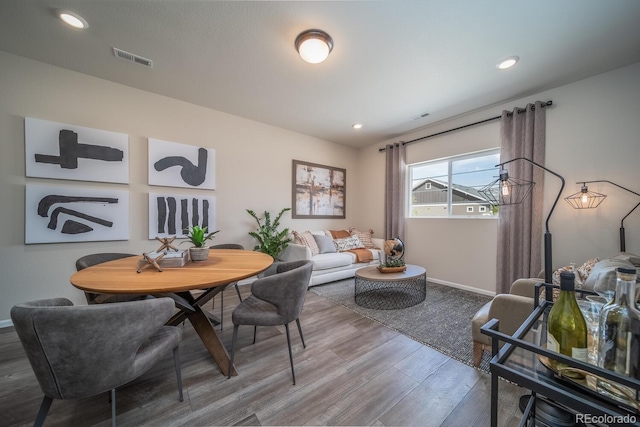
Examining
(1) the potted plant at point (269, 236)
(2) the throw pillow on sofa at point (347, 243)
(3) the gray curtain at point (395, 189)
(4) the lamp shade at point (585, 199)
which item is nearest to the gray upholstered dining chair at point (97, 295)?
(1) the potted plant at point (269, 236)

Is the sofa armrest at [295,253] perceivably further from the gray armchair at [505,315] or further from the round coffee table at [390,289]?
the gray armchair at [505,315]

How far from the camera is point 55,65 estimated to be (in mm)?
2322

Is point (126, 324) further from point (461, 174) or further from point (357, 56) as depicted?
point (461, 174)

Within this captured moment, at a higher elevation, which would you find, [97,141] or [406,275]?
[97,141]

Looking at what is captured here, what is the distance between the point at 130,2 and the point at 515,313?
337 cm

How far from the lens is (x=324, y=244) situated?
391cm

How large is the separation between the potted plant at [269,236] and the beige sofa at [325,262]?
6.9 inches

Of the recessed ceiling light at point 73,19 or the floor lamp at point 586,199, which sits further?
the floor lamp at point 586,199

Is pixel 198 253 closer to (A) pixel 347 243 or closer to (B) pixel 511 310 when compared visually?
(B) pixel 511 310

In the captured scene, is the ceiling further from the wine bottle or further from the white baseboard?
the white baseboard

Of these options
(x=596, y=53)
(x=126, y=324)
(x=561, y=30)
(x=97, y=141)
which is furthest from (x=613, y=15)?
(x=97, y=141)

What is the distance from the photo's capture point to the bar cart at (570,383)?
45 cm

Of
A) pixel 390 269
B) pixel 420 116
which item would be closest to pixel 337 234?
pixel 390 269

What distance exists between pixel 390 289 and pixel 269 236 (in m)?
2.03
